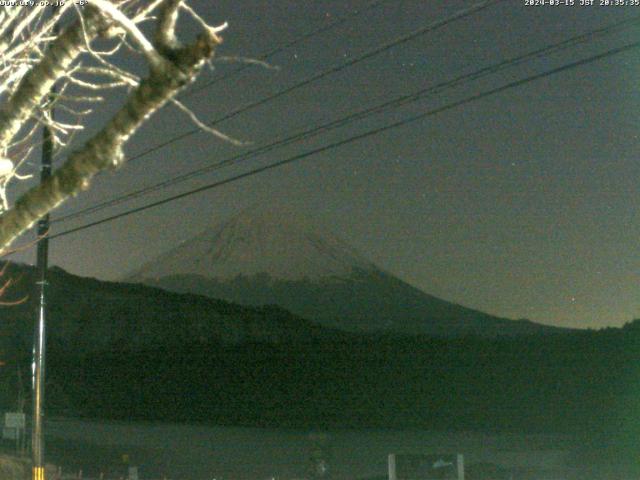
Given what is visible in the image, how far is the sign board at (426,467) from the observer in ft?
75.3

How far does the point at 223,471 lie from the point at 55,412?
3348 cm

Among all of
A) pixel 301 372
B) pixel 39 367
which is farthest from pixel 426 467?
pixel 301 372

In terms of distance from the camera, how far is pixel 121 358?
97500 millimetres

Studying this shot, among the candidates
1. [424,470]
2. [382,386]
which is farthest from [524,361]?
[424,470]

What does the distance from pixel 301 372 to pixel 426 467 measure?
68.6 meters

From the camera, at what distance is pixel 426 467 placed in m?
23.1

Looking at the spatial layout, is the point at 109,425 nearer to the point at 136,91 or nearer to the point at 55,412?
the point at 55,412

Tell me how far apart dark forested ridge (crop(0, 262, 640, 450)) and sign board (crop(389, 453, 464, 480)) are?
38.2 m

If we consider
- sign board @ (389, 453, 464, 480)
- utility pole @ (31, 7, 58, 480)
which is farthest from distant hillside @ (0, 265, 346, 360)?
utility pole @ (31, 7, 58, 480)

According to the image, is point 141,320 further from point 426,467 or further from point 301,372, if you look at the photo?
point 426,467

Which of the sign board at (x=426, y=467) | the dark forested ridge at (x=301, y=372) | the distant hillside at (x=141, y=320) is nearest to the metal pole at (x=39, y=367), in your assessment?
the sign board at (x=426, y=467)

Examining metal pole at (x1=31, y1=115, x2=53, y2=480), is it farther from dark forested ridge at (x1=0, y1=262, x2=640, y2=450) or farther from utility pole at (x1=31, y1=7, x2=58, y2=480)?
dark forested ridge at (x1=0, y1=262, x2=640, y2=450)

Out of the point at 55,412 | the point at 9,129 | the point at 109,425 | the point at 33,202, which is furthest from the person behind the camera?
the point at 55,412

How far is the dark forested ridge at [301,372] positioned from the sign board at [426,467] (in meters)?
38.2
